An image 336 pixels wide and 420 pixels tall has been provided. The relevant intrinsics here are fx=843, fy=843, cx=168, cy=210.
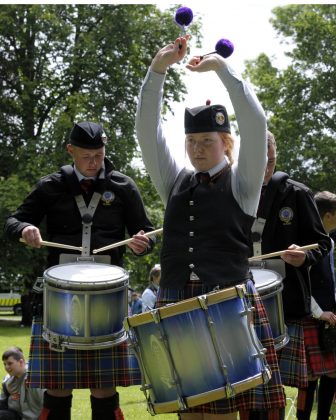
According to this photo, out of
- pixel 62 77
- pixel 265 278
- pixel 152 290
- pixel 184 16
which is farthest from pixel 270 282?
pixel 62 77

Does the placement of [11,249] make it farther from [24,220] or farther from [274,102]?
[24,220]

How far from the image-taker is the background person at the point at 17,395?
23.3 feet

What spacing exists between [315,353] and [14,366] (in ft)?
9.47

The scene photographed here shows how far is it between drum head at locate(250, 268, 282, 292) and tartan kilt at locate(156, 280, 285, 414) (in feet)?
1.66

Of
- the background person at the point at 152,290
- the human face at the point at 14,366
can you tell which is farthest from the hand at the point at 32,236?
the background person at the point at 152,290

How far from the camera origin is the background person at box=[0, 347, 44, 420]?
7105 millimetres

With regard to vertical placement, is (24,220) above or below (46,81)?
below

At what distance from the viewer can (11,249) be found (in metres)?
25.4

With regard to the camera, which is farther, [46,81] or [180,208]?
[46,81]

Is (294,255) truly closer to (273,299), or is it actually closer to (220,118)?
(273,299)

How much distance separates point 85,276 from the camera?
451cm

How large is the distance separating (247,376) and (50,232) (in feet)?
6.52

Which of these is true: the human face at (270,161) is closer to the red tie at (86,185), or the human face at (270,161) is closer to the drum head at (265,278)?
the drum head at (265,278)

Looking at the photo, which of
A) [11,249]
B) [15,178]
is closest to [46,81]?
[15,178]
